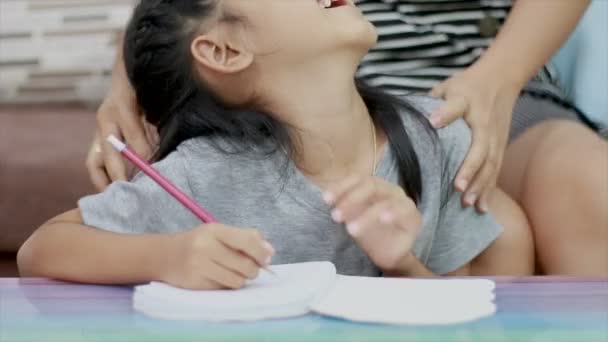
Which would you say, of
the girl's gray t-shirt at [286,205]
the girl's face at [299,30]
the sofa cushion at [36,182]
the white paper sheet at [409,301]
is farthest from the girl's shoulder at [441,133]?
the sofa cushion at [36,182]

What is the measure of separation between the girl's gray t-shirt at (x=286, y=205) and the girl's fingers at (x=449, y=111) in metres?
0.01

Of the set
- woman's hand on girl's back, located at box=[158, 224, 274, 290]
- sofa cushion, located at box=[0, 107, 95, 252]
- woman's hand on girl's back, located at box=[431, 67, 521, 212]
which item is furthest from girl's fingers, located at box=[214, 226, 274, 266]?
sofa cushion, located at box=[0, 107, 95, 252]

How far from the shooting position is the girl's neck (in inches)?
35.3

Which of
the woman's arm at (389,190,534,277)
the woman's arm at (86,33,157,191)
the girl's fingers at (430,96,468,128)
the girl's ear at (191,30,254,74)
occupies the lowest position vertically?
the woman's arm at (389,190,534,277)

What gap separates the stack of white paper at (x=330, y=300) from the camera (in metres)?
0.68

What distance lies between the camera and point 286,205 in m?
0.90

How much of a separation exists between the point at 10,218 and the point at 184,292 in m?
0.63

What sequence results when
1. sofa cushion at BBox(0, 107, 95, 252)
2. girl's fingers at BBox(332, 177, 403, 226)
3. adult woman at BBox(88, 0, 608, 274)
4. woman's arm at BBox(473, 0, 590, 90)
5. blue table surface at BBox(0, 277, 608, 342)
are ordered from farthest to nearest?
sofa cushion at BBox(0, 107, 95, 252)
woman's arm at BBox(473, 0, 590, 90)
adult woman at BBox(88, 0, 608, 274)
girl's fingers at BBox(332, 177, 403, 226)
blue table surface at BBox(0, 277, 608, 342)

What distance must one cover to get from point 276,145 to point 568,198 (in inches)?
11.8

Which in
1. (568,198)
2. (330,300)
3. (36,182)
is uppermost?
(330,300)

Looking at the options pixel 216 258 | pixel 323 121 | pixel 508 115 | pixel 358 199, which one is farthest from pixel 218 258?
pixel 508 115

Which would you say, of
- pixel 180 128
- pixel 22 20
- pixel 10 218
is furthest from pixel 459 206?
pixel 22 20

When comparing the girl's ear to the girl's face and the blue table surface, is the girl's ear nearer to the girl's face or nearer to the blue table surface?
the girl's face

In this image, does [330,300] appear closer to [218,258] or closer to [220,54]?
[218,258]
